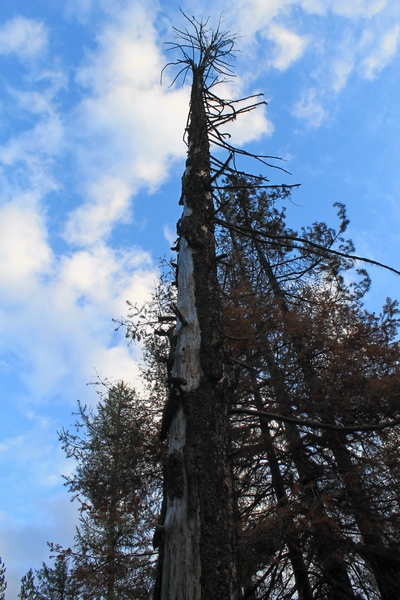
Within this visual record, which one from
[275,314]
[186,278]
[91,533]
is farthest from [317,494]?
[91,533]

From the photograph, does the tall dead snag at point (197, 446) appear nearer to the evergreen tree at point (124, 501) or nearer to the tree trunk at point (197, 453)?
the tree trunk at point (197, 453)

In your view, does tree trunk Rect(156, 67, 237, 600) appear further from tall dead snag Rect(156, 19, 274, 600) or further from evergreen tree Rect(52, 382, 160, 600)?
evergreen tree Rect(52, 382, 160, 600)

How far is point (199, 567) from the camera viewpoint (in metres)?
2.35

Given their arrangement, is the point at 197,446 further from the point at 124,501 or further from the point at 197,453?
the point at 124,501

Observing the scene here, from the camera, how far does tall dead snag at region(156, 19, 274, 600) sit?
2.38 meters

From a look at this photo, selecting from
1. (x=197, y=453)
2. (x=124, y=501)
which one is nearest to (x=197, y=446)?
(x=197, y=453)

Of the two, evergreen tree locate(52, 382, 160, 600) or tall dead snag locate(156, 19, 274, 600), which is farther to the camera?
evergreen tree locate(52, 382, 160, 600)

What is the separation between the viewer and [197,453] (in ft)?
9.29

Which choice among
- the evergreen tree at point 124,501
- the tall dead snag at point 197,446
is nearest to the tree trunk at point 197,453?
the tall dead snag at point 197,446

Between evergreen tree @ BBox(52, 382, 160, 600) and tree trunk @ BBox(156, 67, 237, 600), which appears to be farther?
evergreen tree @ BBox(52, 382, 160, 600)

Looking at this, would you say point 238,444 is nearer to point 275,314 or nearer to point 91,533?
point 275,314

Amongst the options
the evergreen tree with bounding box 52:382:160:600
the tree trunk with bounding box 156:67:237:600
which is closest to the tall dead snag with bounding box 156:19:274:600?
the tree trunk with bounding box 156:67:237:600

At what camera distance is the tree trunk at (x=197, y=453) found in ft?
7.79

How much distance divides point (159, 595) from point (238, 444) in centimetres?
509
